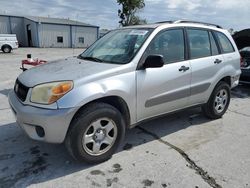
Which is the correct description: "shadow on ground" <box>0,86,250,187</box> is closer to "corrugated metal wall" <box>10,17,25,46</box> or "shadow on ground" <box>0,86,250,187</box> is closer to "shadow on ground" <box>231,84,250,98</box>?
"shadow on ground" <box>231,84,250,98</box>

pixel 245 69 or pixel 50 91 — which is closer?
pixel 50 91

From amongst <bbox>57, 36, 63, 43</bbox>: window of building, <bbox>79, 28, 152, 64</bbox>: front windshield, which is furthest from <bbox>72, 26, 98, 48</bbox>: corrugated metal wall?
<bbox>79, 28, 152, 64</bbox>: front windshield

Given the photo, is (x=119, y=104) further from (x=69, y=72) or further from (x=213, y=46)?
(x=213, y=46)

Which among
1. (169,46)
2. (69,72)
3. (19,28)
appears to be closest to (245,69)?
(169,46)

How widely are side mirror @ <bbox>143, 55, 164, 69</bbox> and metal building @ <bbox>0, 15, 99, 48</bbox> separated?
3370cm

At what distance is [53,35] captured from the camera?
3644 cm

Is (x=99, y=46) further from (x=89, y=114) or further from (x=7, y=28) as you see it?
(x=7, y=28)

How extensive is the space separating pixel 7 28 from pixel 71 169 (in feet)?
127

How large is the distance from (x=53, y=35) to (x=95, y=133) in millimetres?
36046

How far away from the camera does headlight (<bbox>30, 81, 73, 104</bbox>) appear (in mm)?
2805

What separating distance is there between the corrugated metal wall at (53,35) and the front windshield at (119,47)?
33.8 meters

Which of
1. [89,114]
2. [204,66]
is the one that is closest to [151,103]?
[89,114]

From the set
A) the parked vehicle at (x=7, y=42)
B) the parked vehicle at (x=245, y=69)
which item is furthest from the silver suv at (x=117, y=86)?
the parked vehicle at (x=7, y=42)

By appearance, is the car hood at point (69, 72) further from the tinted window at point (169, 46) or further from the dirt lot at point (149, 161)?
the dirt lot at point (149, 161)
